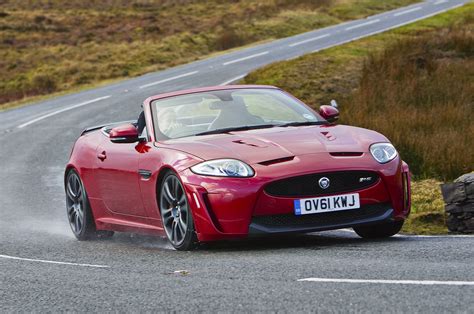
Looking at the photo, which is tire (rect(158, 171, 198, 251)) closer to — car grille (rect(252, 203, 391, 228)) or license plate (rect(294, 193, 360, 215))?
car grille (rect(252, 203, 391, 228))

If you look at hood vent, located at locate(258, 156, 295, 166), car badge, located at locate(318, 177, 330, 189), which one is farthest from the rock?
hood vent, located at locate(258, 156, 295, 166)

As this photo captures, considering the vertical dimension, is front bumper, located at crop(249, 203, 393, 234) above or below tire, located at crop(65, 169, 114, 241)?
above

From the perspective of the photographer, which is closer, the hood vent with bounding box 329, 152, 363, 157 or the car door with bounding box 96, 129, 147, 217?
the hood vent with bounding box 329, 152, 363, 157

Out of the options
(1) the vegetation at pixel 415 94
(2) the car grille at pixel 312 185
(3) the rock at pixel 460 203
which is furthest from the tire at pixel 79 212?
(3) the rock at pixel 460 203

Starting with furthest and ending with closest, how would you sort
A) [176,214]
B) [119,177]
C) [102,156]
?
[102,156]
[119,177]
[176,214]

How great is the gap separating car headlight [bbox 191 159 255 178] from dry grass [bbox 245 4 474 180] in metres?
5.36

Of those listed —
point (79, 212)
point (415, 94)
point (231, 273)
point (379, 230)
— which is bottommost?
point (415, 94)

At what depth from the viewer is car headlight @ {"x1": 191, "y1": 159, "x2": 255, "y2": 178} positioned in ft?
28.0

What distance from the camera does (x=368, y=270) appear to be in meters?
6.89

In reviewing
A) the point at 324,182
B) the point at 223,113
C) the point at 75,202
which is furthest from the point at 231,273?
the point at 75,202

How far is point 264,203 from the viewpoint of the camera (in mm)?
8484

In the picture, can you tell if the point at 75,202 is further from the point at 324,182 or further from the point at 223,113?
the point at 324,182

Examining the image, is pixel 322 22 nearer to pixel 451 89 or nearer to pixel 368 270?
pixel 451 89

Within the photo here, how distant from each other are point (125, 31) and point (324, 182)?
4195 centimetres
